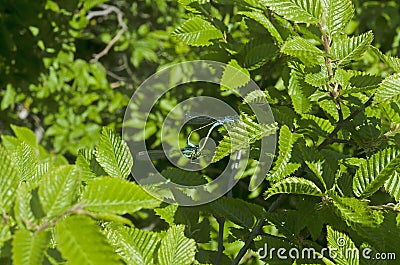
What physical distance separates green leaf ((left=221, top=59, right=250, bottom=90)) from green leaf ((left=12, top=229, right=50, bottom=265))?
582 millimetres

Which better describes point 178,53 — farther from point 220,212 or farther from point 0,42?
point 220,212

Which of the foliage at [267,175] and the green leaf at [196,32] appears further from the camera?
the green leaf at [196,32]

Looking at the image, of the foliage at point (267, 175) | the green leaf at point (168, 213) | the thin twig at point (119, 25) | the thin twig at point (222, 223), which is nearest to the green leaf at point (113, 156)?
the foliage at point (267, 175)

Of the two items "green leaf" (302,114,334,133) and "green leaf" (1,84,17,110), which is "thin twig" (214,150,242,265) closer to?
"green leaf" (302,114,334,133)

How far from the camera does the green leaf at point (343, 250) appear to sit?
0.93 metres

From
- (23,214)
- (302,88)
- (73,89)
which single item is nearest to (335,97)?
(302,88)

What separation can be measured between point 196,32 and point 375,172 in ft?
1.64

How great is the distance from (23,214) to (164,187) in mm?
429

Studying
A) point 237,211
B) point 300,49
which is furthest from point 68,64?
point 300,49

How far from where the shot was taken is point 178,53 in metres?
2.71

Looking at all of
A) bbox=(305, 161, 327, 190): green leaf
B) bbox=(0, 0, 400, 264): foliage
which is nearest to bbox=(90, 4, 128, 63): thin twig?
bbox=(0, 0, 400, 264): foliage

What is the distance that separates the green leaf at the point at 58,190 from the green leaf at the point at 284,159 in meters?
0.40

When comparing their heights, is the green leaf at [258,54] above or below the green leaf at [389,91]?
below

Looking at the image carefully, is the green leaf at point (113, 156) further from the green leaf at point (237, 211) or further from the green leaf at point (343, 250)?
the green leaf at point (343, 250)
